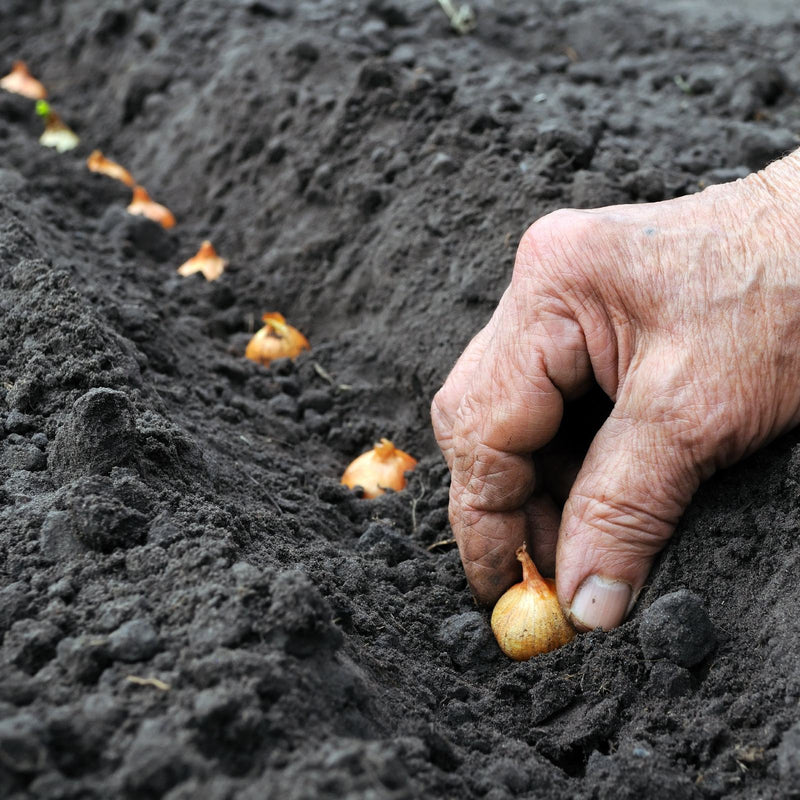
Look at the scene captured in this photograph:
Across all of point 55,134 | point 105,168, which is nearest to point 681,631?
point 105,168

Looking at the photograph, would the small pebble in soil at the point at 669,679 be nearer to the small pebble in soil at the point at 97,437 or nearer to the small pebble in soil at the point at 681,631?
the small pebble in soil at the point at 681,631

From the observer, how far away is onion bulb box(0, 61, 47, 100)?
708 centimetres

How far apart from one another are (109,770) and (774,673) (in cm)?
132

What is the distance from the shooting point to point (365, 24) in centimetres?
596

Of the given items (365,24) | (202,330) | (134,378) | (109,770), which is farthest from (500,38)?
(109,770)

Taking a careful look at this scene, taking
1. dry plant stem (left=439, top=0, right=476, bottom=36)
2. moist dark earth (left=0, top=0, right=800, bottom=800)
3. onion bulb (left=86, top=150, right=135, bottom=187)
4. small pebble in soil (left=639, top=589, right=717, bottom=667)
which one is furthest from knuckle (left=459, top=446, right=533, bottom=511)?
dry plant stem (left=439, top=0, right=476, bottom=36)

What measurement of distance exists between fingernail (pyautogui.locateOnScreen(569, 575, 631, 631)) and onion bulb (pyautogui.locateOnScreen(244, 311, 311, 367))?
2018mm

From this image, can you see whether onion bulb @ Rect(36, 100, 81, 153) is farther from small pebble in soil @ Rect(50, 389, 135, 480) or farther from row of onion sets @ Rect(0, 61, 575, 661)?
small pebble in soil @ Rect(50, 389, 135, 480)

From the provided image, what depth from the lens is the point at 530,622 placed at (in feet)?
8.45

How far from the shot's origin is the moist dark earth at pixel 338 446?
5.99 ft

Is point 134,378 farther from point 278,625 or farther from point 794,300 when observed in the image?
point 794,300

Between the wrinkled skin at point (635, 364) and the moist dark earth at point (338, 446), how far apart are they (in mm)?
164

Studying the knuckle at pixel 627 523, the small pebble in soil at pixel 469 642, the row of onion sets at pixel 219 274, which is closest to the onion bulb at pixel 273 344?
the row of onion sets at pixel 219 274

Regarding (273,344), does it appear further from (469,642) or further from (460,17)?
(460,17)
